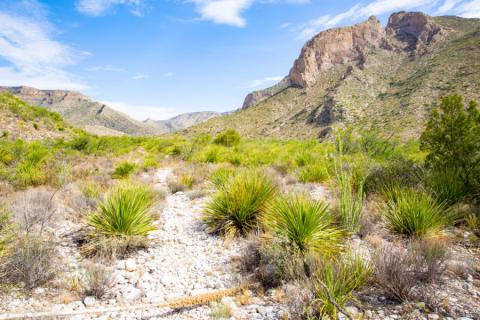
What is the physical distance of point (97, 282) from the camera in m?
3.03

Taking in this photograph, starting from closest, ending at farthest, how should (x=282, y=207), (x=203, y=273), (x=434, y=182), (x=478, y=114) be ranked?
(x=203, y=273)
(x=282, y=207)
(x=434, y=182)
(x=478, y=114)

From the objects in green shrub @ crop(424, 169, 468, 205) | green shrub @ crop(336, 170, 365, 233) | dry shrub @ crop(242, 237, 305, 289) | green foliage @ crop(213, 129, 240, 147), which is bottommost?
dry shrub @ crop(242, 237, 305, 289)

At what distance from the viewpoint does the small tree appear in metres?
5.21

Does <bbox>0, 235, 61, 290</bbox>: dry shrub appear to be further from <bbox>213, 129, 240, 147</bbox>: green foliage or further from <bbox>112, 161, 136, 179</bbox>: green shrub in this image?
<bbox>213, 129, 240, 147</bbox>: green foliage

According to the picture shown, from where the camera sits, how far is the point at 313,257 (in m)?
2.98

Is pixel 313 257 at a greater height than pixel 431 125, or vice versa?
pixel 431 125

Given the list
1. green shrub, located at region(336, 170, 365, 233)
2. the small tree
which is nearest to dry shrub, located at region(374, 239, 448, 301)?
green shrub, located at region(336, 170, 365, 233)

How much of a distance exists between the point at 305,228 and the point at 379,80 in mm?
71084

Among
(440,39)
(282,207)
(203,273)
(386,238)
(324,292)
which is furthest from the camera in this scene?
(440,39)

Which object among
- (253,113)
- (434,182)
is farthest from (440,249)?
(253,113)

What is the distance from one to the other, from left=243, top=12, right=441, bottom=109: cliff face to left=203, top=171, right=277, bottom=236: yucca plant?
283ft

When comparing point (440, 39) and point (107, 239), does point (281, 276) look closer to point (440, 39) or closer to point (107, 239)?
point (107, 239)

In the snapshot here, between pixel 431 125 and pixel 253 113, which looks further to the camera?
pixel 253 113

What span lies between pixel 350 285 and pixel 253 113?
7046 cm
